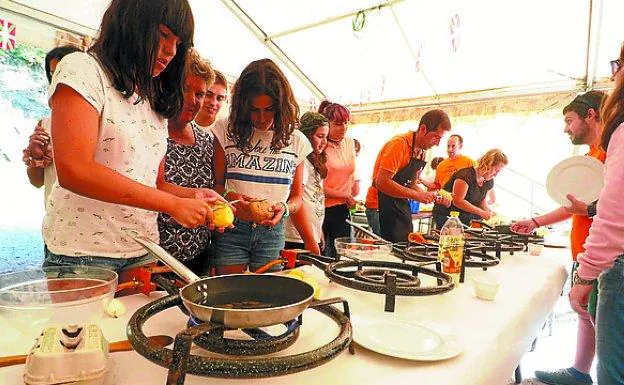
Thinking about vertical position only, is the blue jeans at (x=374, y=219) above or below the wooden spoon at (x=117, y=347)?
above

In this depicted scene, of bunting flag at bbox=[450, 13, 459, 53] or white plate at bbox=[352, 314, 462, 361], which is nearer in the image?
white plate at bbox=[352, 314, 462, 361]

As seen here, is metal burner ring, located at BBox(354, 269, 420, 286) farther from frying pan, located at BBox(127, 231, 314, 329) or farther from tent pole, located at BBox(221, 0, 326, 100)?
tent pole, located at BBox(221, 0, 326, 100)

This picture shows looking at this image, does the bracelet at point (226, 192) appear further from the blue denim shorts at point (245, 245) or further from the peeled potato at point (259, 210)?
the peeled potato at point (259, 210)

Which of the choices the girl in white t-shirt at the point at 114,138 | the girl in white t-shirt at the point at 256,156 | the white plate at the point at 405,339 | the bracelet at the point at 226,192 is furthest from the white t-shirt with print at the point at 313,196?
the white plate at the point at 405,339

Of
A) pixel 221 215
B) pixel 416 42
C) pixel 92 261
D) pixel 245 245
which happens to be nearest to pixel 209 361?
pixel 221 215

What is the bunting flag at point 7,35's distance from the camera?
2604 millimetres

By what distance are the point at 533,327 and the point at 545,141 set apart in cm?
490

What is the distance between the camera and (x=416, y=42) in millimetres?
4812

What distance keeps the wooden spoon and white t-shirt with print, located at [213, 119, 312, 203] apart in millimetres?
970

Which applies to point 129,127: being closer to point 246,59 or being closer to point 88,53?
point 88,53

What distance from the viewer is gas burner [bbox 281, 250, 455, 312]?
88 centimetres

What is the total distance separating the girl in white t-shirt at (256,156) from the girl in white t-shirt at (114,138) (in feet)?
1.53

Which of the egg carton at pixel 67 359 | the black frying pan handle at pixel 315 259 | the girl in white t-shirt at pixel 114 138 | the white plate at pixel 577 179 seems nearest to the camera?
the egg carton at pixel 67 359

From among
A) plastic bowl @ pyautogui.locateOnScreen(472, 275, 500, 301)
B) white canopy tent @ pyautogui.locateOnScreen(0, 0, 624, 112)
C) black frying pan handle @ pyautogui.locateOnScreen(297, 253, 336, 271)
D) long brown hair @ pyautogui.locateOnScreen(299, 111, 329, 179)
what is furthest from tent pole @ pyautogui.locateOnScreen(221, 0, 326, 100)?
plastic bowl @ pyautogui.locateOnScreen(472, 275, 500, 301)
